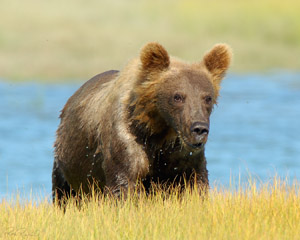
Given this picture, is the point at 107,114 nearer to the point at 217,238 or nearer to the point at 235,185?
the point at 235,185

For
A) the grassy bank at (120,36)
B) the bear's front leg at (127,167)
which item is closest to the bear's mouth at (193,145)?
the bear's front leg at (127,167)

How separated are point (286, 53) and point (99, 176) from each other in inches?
1360

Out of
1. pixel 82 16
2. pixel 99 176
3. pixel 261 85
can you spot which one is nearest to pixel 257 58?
pixel 261 85

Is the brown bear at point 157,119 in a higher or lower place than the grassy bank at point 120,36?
lower

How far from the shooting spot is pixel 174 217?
20.1 ft

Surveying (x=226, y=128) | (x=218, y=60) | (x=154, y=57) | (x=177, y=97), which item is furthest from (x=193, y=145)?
(x=226, y=128)

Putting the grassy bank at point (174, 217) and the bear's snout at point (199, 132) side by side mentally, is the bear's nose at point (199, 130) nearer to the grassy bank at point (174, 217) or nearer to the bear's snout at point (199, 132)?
the bear's snout at point (199, 132)

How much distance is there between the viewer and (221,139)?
2338 cm

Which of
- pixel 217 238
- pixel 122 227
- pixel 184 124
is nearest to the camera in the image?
pixel 217 238

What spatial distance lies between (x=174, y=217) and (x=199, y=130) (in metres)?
0.71

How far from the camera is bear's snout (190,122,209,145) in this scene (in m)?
6.26

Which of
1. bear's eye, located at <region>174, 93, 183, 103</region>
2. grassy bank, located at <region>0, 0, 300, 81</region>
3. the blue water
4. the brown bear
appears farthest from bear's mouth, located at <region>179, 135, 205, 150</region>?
grassy bank, located at <region>0, 0, 300, 81</region>

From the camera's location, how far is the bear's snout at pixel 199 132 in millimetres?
6258

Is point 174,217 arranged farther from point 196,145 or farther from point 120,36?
point 120,36
